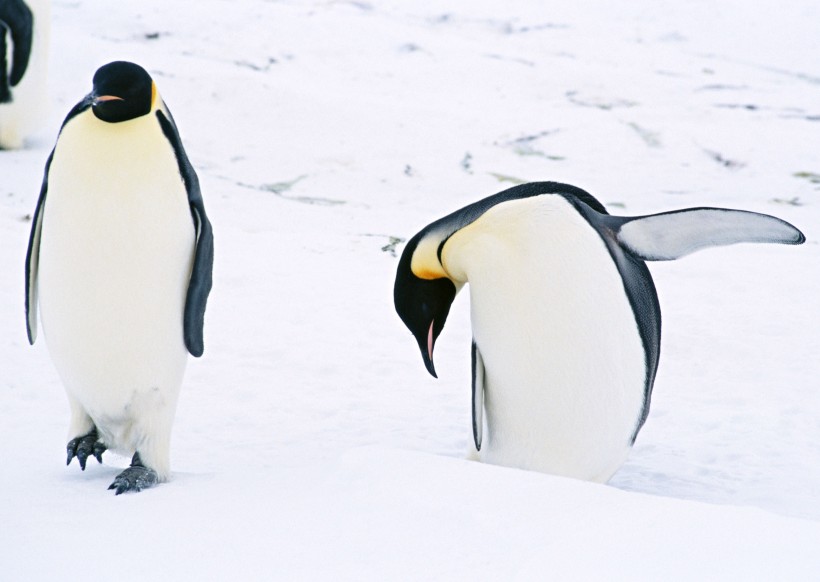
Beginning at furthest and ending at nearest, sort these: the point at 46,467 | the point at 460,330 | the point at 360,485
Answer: the point at 460,330 → the point at 46,467 → the point at 360,485

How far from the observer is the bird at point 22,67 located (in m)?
5.04

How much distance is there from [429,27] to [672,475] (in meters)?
7.44

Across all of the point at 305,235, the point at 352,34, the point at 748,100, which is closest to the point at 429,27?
the point at 352,34

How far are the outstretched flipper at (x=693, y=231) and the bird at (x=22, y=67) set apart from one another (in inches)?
159

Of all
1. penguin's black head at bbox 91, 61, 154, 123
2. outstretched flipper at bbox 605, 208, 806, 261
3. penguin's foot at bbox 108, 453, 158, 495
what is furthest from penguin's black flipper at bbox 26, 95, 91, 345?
outstretched flipper at bbox 605, 208, 806, 261

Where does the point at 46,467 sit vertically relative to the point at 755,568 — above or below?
below

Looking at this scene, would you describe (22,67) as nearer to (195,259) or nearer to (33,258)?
(33,258)

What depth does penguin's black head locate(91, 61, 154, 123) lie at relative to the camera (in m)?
1.85

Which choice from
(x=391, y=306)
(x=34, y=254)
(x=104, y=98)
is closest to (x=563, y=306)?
(x=104, y=98)

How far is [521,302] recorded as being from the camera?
81.0 inches

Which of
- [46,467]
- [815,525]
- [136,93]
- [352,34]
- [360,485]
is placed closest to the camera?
[815,525]

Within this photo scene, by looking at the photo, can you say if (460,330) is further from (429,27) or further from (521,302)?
(429,27)

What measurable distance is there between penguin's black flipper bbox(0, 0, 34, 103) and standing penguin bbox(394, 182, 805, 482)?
144 inches

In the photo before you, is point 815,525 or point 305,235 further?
point 305,235
